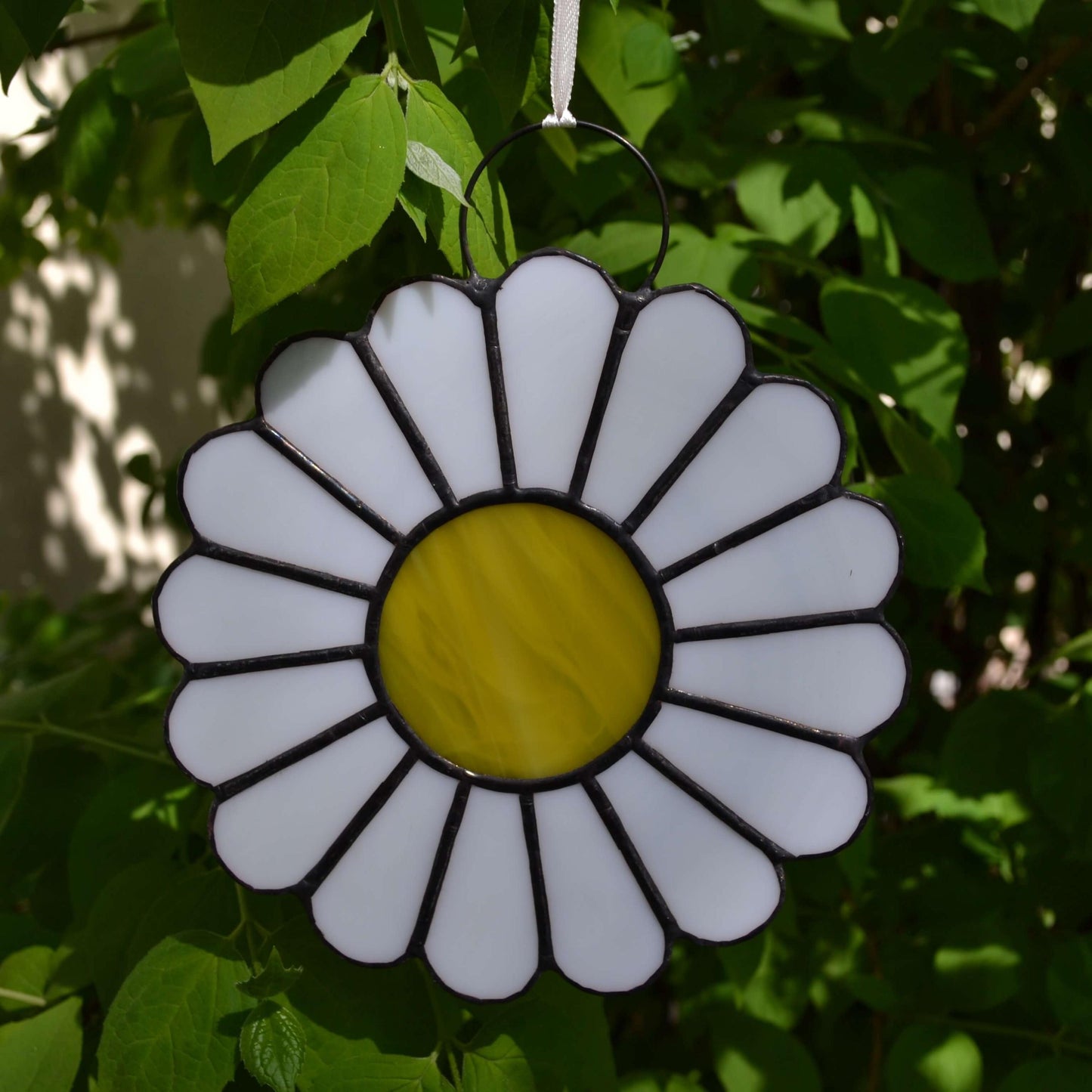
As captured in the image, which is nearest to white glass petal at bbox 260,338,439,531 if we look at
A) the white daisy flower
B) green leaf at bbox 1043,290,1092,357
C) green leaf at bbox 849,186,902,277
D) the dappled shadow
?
the white daisy flower

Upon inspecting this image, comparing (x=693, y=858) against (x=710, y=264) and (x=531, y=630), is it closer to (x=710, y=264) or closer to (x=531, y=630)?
(x=531, y=630)

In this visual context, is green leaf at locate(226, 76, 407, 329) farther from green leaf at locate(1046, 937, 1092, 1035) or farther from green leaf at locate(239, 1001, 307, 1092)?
green leaf at locate(1046, 937, 1092, 1035)

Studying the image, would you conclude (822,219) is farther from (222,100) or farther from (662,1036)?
(662,1036)

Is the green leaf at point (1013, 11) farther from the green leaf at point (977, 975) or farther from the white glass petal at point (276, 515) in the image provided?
the green leaf at point (977, 975)

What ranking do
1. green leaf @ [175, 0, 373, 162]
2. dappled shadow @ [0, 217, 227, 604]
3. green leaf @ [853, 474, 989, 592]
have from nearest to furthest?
green leaf @ [175, 0, 373, 162]
green leaf @ [853, 474, 989, 592]
dappled shadow @ [0, 217, 227, 604]

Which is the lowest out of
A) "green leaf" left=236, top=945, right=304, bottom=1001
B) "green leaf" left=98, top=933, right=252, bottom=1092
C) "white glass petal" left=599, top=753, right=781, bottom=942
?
"green leaf" left=98, top=933, right=252, bottom=1092

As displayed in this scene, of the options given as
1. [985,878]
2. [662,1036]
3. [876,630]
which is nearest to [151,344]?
[662,1036]
